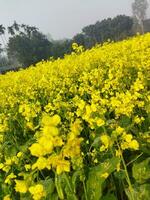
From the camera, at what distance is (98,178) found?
2.52 m

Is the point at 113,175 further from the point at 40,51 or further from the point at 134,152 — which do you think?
the point at 40,51

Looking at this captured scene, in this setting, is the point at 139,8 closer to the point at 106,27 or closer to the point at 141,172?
the point at 106,27

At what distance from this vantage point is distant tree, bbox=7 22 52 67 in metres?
37.1

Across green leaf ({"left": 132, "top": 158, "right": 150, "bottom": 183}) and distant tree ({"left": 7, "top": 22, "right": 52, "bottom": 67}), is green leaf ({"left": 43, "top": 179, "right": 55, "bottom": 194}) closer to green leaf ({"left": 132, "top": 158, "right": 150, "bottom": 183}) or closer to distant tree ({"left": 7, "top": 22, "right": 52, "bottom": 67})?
green leaf ({"left": 132, "top": 158, "right": 150, "bottom": 183})

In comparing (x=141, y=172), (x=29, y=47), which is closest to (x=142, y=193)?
(x=141, y=172)

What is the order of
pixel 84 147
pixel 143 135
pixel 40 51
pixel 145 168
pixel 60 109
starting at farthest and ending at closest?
pixel 40 51 → pixel 60 109 → pixel 84 147 → pixel 143 135 → pixel 145 168

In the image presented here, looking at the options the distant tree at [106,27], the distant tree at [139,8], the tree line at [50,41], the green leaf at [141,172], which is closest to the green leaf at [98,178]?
the green leaf at [141,172]

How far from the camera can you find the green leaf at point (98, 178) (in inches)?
96.7

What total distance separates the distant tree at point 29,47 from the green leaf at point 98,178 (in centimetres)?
3241

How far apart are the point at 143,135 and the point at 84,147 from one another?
2.69 ft

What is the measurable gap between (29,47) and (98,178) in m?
37.7

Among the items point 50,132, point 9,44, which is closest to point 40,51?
point 9,44

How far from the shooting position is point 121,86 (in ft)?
14.4

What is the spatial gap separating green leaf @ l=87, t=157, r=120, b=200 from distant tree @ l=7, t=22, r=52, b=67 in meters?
32.4
